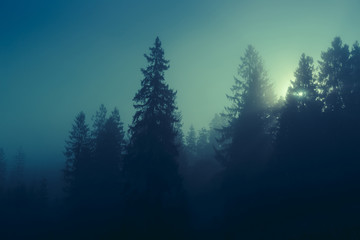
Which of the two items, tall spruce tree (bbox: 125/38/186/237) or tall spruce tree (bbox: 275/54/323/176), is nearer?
tall spruce tree (bbox: 125/38/186/237)

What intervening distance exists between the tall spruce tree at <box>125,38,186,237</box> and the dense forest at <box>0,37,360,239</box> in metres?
0.08

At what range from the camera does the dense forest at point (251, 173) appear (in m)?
18.8

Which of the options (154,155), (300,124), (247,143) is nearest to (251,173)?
(247,143)

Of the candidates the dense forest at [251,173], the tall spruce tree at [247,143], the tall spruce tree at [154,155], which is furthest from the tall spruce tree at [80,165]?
the tall spruce tree at [247,143]

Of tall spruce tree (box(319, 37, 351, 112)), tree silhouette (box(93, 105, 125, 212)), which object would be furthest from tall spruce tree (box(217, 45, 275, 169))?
tree silhouette (box(93, 105, 125, 212))

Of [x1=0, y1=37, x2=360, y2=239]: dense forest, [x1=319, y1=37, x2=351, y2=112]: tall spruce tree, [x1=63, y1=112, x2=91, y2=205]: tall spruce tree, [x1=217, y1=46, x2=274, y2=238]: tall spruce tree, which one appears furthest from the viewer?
[x1=63, y1=112, x2=91, y2=205]: tall spruce tree

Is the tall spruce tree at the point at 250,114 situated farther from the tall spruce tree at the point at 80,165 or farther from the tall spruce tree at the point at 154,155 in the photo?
the tall spruce tree at the point at 80,165

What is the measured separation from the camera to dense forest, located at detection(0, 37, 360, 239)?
741 inches

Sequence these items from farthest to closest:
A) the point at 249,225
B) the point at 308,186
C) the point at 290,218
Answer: the point at 308,186, the point at 249,225, the point at 290,218

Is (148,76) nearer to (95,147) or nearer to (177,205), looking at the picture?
(177,205)

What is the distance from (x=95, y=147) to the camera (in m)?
39.0

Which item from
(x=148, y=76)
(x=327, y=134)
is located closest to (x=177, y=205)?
(x=148, y=76)

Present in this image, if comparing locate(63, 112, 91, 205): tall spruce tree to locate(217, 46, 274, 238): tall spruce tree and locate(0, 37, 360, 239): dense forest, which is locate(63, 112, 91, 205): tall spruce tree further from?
locate(217, 46, 274, 238): tall spruce tree

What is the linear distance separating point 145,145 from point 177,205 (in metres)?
5.60
